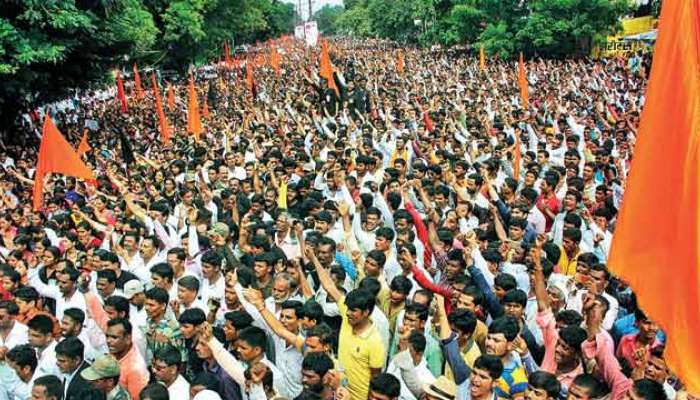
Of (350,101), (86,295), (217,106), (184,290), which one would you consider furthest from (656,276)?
(217,106)

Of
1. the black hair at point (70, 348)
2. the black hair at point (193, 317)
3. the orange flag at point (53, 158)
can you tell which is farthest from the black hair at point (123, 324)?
the orange flag at point (53, 158)

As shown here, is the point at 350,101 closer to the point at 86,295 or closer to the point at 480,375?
the point at 86,295

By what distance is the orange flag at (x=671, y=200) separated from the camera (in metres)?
2.29

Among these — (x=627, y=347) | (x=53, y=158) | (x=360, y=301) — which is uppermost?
(x=53, y=158)

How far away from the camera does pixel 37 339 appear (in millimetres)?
4176

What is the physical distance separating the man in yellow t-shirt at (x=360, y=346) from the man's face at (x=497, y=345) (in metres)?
0.59

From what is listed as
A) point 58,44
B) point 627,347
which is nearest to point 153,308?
point 627,347

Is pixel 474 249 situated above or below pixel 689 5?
below

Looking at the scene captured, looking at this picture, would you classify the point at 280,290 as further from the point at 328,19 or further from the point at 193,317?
the point at 328,19

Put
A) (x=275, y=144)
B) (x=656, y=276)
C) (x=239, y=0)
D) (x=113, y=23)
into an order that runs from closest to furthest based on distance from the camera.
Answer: (x=656, y=276), (x=275, y=144), (x=113, y=23), (x=239, y=0)

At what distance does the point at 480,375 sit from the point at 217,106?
1707 centimetres

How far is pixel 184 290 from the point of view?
177 inches

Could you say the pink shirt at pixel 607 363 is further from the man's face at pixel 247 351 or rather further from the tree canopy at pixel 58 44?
the tree canopy at pixel 58 44

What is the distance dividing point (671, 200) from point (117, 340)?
2919 mm
